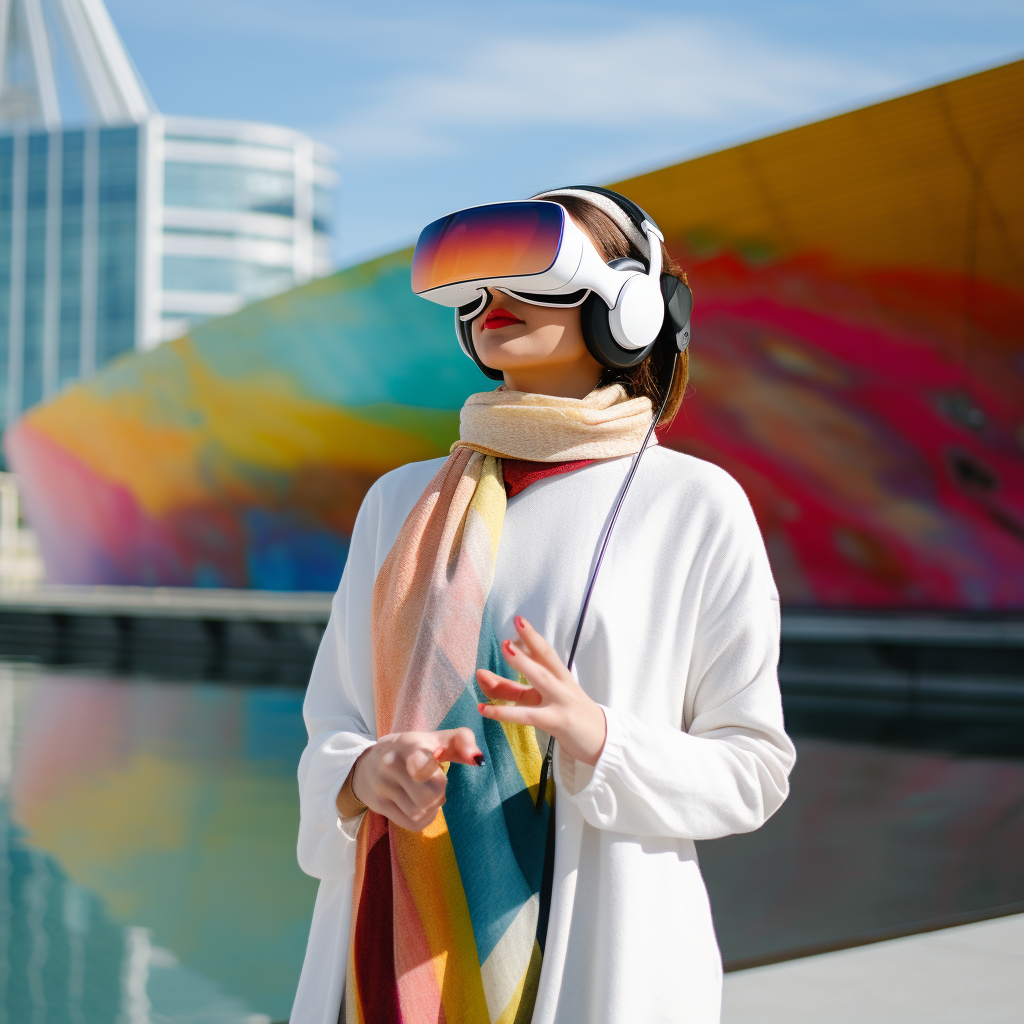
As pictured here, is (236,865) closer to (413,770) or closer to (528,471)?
(528,471)

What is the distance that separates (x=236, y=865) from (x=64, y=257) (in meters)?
76.2

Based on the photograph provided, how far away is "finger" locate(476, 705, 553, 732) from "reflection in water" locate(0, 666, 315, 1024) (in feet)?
8.86

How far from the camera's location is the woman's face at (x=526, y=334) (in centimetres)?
142

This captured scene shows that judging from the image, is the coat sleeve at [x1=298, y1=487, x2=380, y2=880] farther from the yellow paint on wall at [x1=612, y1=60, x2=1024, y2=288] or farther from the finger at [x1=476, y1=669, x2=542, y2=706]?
the yellow paint on wall at [x1=612, y1=60, x2=1024, y2=288]

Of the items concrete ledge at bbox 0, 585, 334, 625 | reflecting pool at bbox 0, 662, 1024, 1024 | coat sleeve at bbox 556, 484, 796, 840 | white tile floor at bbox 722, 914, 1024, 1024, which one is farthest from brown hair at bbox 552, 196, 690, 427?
concrete ledge at bbox 0, 585, 334, 625

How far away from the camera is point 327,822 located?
51.4 inches

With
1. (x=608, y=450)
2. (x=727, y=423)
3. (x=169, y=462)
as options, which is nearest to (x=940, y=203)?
(x=727, y=423)

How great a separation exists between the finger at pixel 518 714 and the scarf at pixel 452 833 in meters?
0.13

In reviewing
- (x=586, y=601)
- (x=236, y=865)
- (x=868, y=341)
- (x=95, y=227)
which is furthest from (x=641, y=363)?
(x=95, y=227)

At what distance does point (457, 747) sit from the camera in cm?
110

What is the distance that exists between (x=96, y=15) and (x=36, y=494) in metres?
49.5

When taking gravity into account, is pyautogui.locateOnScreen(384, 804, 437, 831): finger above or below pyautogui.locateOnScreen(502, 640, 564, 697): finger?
below

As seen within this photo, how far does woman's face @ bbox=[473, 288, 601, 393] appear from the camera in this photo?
4.67 ft

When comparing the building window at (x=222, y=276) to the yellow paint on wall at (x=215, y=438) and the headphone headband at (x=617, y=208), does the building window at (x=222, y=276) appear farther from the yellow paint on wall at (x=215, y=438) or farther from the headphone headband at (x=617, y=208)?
the headphone headband at (x=617, y=208)
